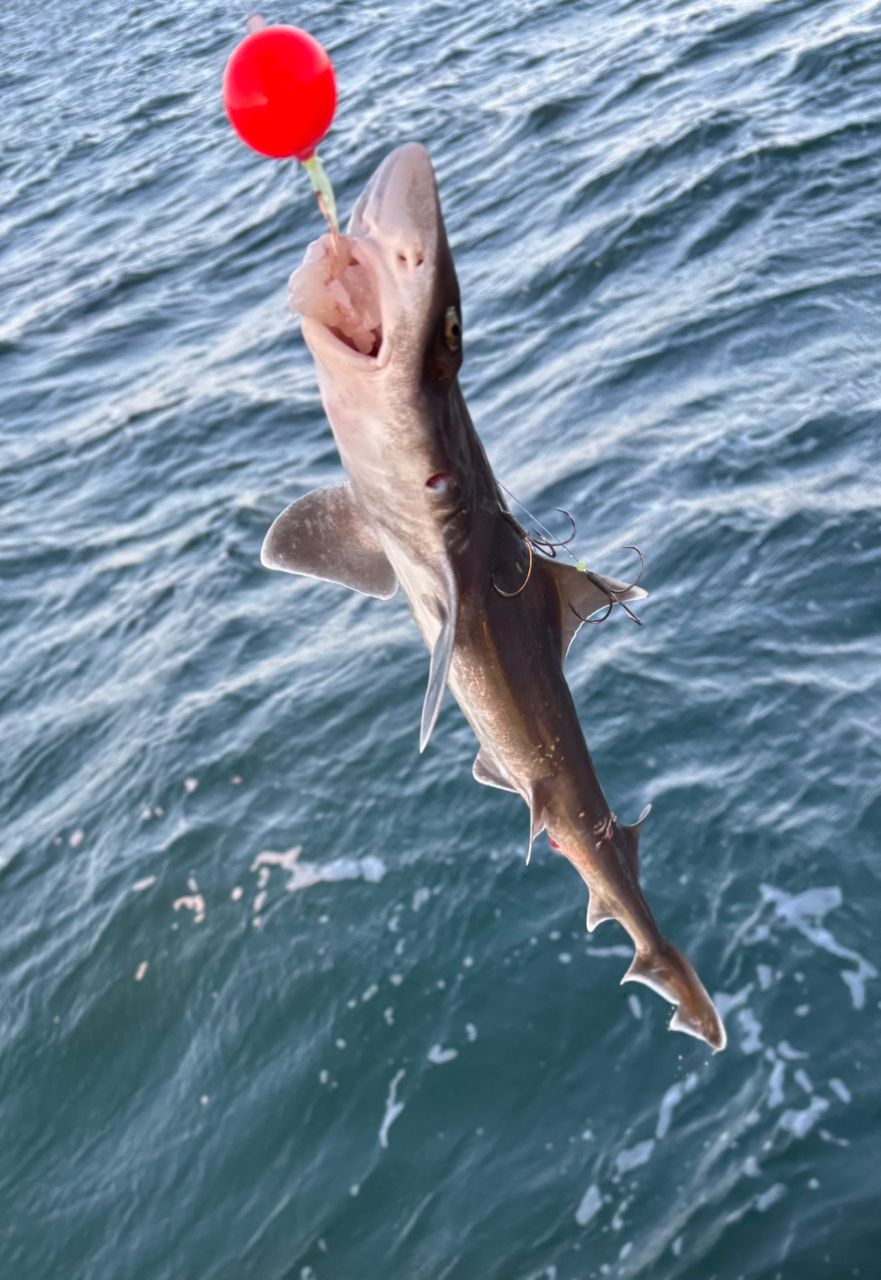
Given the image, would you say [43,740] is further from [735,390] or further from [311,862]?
[735,390]

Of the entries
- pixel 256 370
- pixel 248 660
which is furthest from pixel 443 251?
pixel 256 370

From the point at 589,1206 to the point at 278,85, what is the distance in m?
4.85

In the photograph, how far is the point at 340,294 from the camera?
340 cm

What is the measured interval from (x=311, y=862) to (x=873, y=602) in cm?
335

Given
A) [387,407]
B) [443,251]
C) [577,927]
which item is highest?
[443,251]

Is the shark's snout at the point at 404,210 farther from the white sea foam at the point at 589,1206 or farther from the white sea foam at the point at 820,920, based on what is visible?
the white sea foam at the point at 820,920

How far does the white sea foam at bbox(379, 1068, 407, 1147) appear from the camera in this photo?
7051mm

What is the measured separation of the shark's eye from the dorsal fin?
31.4 inches

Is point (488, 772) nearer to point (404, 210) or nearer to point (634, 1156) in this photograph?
point (404, 210)

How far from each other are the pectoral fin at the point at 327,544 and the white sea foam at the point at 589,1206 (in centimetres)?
333

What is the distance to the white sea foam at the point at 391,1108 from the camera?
7051 mm

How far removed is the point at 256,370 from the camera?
45.0ft

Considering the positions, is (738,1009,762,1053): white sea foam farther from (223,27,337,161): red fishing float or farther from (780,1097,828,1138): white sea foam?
(223,27,337,161): red fishing float

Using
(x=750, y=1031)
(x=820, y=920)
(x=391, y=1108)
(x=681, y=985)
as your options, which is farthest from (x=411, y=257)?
(x=391, y=1108)
